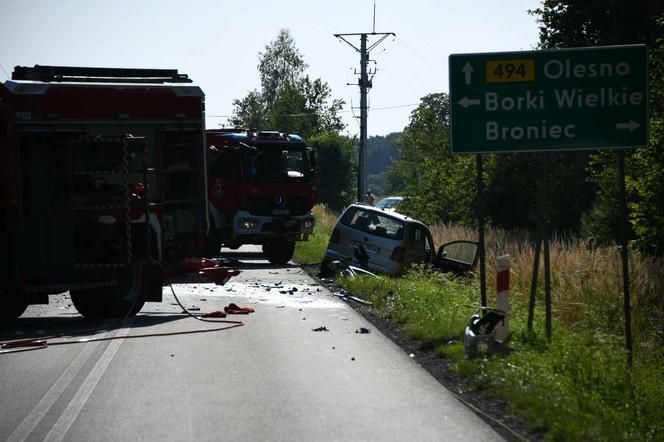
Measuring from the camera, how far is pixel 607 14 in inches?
1239

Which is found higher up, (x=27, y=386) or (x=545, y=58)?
(x=545, y=58)

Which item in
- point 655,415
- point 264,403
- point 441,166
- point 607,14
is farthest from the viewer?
point 441,166

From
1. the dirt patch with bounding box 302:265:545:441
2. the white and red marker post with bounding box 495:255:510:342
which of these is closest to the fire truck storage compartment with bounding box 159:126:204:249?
the dirt patch with bounding box 302:265:545:441

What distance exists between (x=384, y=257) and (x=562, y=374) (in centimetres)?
1149

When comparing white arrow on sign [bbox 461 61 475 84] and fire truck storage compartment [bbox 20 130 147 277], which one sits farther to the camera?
fire truck storage compartment [bbox 20 130 147 277]

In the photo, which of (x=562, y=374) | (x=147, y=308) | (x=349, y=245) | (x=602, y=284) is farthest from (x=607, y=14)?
(x=562, y=374)

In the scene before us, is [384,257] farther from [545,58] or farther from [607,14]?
[607,14]

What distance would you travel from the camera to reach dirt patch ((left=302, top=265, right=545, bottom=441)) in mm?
7996

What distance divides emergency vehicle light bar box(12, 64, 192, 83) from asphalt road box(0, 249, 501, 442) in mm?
3360

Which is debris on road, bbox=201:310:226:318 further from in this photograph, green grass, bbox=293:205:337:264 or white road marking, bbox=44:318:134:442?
green grass, bbox=293:205:337:264

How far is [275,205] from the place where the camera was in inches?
1121

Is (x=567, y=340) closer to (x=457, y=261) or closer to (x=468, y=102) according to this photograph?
(x=468, y=102)

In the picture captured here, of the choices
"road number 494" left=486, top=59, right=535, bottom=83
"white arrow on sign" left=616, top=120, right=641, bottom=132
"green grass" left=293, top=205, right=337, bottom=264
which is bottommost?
"green grass" left=293, top=205, right=337, bottom=264

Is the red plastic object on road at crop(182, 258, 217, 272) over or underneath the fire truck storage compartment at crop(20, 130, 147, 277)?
underneath
